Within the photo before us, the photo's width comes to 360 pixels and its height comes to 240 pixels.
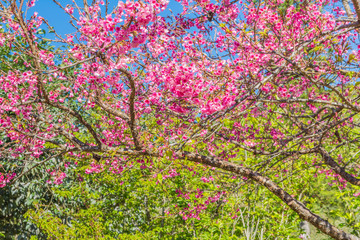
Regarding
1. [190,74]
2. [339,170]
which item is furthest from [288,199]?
[190,74]

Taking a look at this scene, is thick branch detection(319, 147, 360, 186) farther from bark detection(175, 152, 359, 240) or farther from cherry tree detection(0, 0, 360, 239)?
bark detection(175, 152, 359, 240)

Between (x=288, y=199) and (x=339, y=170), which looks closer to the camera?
(x=288, y=199)

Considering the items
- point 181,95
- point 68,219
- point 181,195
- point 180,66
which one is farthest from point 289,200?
point 68,219

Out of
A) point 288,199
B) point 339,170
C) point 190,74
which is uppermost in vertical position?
point 190,74

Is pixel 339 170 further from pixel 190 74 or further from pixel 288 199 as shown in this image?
pixel 190 74

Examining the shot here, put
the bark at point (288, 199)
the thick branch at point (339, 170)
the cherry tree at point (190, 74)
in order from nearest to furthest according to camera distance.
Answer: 1. the cherry tree at point (190, 74)
2. the bark at point (288, 199)
3. the thick branch at point (339, 170)

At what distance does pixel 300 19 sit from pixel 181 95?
246 centimetres

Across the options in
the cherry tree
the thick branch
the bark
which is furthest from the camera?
the thick branch

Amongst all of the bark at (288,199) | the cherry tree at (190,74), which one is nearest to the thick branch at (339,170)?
the cherry tree at (190,74)

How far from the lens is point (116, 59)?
2496 millimetres

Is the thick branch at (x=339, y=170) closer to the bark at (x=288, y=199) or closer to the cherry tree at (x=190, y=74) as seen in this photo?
the cherry tree at (x=190, y=74)

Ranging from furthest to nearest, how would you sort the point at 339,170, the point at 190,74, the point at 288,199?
the point at 339,170 < the point at 288,199 < the point at 190,74

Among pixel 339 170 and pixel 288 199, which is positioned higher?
pixel 339 170

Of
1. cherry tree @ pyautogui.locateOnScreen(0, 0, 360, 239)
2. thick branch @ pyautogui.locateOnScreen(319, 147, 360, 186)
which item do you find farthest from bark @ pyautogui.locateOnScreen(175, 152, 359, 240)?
thick branch @ pyautogui.locateOnScreen(319, 147, 360, 186)
